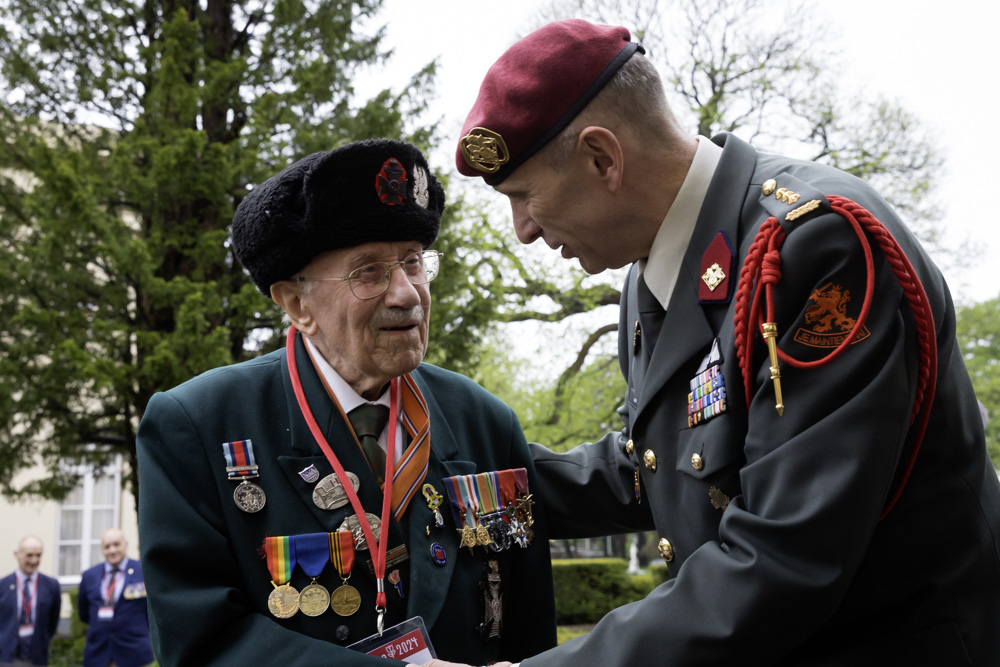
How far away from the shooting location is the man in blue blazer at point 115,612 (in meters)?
9.35

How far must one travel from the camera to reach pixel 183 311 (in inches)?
344

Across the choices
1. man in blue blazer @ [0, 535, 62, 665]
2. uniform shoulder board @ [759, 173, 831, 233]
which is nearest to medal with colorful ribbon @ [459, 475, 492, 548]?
uniform shoulder board @ [759, 173, 831, 233]

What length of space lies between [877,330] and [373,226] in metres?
1.43

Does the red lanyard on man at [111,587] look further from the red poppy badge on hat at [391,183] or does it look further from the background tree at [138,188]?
the red poppy badge on hat at [391,183]

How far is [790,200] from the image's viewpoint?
2078 millimetres

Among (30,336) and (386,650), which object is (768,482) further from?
(30,336)

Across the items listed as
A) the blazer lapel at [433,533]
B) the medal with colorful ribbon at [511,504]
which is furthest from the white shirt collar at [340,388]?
the medal with colorful ribbon at [511,504]

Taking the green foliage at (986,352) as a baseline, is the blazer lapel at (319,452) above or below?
below

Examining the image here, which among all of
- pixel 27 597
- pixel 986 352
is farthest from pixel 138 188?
pixel 986 352

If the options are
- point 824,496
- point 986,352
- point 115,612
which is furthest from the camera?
point 986,352

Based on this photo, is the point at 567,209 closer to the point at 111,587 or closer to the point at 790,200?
the point at 790,200

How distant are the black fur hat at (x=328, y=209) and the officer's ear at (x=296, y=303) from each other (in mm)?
31

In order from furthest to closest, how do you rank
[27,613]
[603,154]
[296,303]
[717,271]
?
1. [27,613]
2. [296,303]
3. [603,154]
4. [717,271]

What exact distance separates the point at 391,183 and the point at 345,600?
1.18 metres
